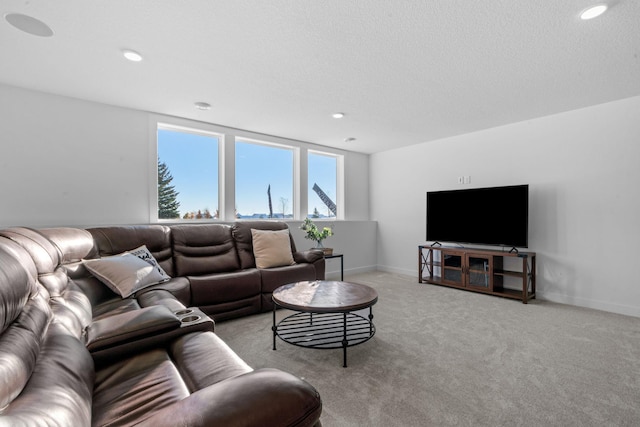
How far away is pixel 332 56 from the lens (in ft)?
7.95

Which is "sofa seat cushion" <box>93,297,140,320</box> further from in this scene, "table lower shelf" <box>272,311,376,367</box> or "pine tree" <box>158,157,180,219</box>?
"pine tree" <box>158,157,180,219</box>

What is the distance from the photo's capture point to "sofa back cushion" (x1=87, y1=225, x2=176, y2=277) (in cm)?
282

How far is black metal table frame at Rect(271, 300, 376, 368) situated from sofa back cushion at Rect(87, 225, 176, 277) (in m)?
1.36

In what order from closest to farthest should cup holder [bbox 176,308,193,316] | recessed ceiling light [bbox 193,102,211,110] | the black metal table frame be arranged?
cup holder [bbox 176,308,193,316]
the black metal table frame
recessed ceiling light [bbox 193,102,211,110]

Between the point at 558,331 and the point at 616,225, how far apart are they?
1.56 m

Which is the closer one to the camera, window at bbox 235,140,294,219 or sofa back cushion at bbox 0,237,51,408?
sofa back cushion at bbox 0,237,51,408

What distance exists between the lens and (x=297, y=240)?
4922 millimetres

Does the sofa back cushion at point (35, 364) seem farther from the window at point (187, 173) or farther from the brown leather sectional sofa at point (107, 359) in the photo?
the window at point (187, 173)

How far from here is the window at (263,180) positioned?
4.63 meters

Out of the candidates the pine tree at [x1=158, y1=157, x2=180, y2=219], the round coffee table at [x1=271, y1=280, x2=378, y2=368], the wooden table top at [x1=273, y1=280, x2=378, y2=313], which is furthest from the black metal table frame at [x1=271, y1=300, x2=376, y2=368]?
the pine tree at [x1=158, y1=157, x2=180, y2=219]

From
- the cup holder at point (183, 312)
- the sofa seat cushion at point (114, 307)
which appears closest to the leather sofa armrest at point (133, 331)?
the cup holder at point (183, 312)

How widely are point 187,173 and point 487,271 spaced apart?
4270 millimetres

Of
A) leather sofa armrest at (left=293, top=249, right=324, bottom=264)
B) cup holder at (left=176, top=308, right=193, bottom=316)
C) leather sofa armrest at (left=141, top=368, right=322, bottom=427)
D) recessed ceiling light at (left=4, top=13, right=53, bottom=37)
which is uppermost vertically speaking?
recessed ceiling light at (left=4, top=13, right=53, bottom=37)

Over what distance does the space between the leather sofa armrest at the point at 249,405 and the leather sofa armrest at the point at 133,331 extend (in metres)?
0.83
